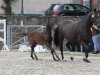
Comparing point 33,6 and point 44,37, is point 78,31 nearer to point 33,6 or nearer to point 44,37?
point 44,37

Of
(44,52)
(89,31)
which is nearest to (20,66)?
(89,31)

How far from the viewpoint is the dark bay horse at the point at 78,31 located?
63.6 ft

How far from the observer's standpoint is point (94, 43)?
26.0m

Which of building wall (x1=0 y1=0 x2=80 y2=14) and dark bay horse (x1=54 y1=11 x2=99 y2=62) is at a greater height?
dark bay horse (x1=54 y1=11 x2=99 y2=62)

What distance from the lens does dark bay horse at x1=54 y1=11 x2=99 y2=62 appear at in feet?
63.6

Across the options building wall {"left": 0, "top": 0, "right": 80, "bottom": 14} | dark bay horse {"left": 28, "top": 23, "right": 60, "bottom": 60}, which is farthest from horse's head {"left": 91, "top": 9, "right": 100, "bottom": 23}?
building wall {"left": 0, "top": 0, "right": 80, "bottom": 14}

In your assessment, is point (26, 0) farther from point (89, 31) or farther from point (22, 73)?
→ point (22, 73)

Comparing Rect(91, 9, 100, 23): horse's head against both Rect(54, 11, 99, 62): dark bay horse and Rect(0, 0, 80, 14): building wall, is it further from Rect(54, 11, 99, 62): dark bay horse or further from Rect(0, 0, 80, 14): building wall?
Rect(0, 0, 80, 14): building wall

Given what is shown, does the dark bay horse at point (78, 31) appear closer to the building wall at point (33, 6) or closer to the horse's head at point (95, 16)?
the horse's head at point (95, 16)

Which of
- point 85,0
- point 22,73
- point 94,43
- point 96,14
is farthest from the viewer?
point 85,0

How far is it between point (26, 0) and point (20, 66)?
33.0 meters

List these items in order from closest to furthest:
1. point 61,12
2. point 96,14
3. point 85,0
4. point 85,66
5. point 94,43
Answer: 1. point 85,66
2. point 96,14
3. point 94,43
4. point 61,12
5. point 85,0

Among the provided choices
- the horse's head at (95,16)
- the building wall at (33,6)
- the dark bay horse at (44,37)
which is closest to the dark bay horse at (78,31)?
the horse's head at (95,16)

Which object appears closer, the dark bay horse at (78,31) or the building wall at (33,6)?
the dark bay horse at (78,31)
